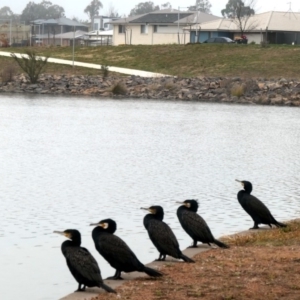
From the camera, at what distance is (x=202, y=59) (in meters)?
67.4

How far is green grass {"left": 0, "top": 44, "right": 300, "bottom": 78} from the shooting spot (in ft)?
208

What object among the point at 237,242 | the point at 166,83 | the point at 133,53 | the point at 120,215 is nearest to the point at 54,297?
the point at 237,242

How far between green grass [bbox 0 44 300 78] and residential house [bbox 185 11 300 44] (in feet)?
42.1

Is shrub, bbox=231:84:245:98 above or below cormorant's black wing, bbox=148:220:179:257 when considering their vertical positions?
below

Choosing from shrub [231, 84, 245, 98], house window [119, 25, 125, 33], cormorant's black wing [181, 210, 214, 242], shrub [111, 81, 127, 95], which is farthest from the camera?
house window [119, 25, 125, 33]

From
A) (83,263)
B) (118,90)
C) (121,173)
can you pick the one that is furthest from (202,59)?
(83,263)

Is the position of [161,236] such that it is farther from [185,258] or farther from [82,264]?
[82,264]

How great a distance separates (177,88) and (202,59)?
38.3ft

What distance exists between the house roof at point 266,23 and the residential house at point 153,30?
2117mm

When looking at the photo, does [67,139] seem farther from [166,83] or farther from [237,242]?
[166,83]

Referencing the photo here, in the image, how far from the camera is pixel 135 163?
25.7 metres

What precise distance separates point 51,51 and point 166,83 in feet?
76.6

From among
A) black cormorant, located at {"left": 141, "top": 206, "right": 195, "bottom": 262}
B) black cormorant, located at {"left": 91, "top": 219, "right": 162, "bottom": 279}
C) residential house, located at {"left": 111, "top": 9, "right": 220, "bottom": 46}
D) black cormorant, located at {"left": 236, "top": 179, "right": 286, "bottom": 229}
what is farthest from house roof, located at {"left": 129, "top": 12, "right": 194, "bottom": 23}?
black cormorant, located at {"left": 91, "top": 219, "right": 162, "bottom": 279}

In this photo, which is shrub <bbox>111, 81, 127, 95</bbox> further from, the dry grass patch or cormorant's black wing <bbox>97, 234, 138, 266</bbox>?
cormorant's black wing <bbox>97, 234, 138, 266</bbox>
